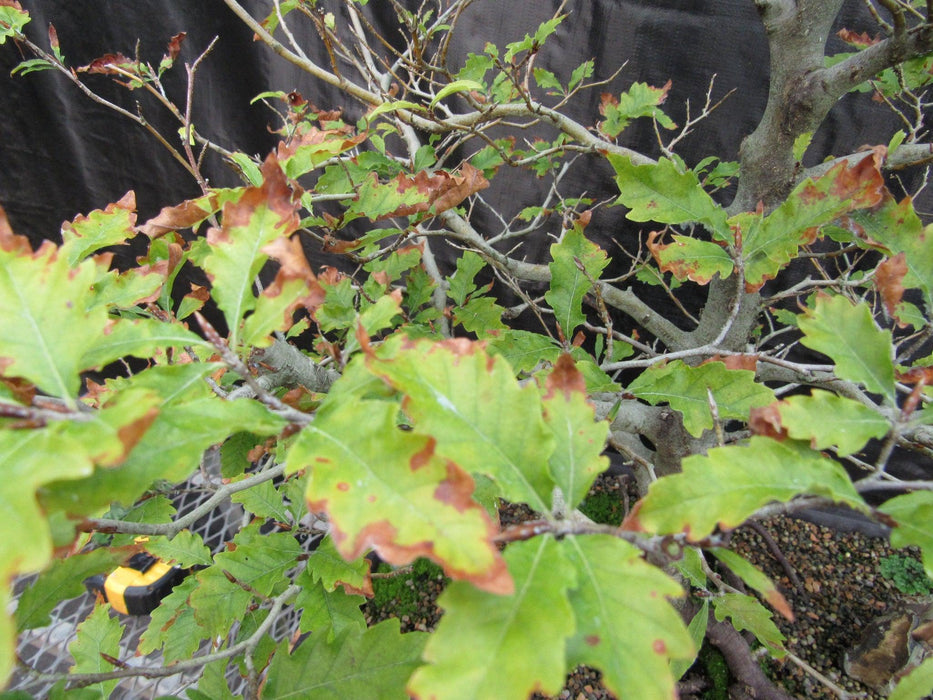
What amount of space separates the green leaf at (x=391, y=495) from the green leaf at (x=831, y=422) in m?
0.29

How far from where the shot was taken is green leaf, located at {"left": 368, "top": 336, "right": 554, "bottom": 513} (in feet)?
1.28

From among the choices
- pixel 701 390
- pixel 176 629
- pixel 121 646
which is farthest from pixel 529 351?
pixel 121 646

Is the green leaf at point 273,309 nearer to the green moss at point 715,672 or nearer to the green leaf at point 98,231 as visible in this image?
the green leaf at point 98,231

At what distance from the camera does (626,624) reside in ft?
1.12

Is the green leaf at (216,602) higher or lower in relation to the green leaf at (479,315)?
lower

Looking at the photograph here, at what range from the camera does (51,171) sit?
189 cm

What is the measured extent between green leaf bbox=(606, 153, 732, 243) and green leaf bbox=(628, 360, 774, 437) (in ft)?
0.67

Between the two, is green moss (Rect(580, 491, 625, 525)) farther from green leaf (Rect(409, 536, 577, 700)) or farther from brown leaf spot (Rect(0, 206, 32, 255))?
brown leaf spot (Rect(0, 206, 32, 255))

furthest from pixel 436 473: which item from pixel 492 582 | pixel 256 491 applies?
pixel 256 491

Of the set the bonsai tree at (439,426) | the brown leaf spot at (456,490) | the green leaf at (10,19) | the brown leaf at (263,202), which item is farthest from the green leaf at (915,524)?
the green leaf at (10,19)

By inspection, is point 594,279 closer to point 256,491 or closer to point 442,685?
point 442,685

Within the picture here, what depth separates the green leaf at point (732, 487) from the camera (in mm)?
370

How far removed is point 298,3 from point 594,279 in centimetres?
70

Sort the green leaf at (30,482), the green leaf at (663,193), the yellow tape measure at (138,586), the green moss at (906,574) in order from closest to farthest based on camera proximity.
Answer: the green leaf at (30,482) → the green leaf at (663,193) → the yellow tape measure at (138,586) → the green moss at (906,574)
